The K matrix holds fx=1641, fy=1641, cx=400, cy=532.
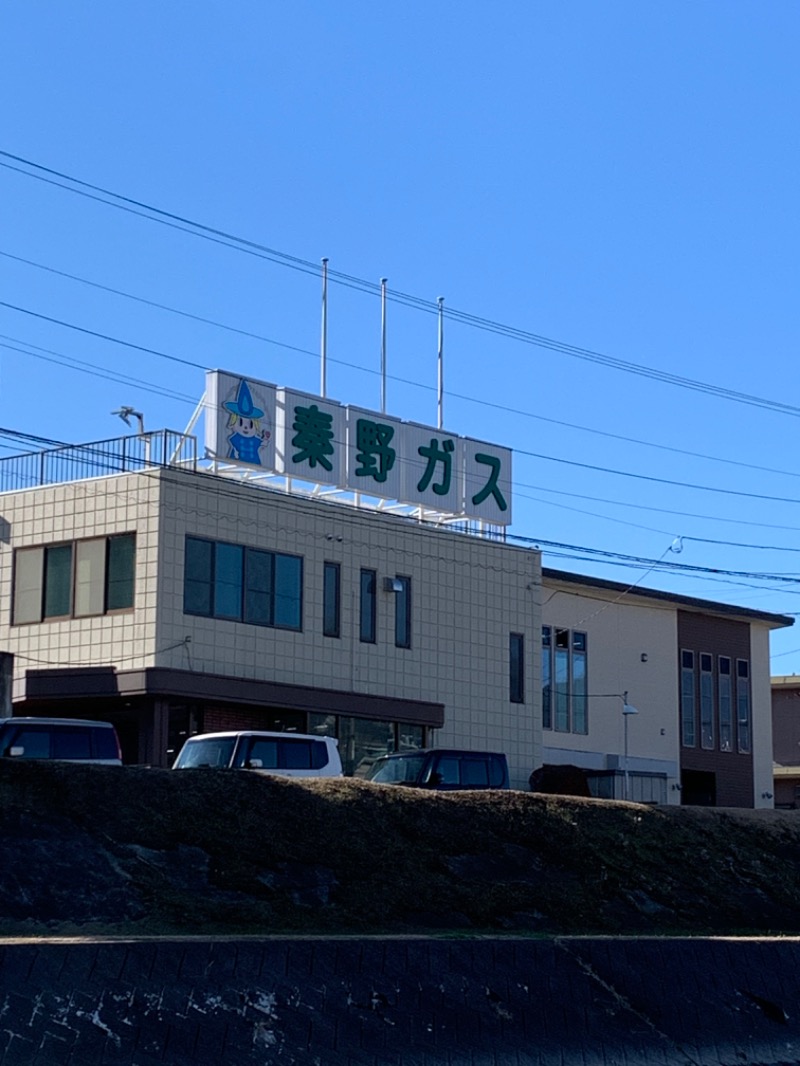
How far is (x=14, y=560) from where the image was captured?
112 feet

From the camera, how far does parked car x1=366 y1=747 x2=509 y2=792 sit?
26953 millimetres

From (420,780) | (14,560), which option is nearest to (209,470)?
(14,560)

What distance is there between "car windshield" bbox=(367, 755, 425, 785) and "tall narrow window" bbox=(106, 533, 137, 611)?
6.96 meters

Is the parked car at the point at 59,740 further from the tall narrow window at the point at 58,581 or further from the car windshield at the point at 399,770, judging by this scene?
the tall narrow window at the point at 58,581

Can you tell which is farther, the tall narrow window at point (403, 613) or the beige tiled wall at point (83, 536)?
the tall narrow window at point (403, 613)

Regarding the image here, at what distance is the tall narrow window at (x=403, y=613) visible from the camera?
119 feet

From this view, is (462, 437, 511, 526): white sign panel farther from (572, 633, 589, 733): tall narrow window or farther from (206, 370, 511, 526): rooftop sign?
(572, 633, 589, 733): tall narrow window

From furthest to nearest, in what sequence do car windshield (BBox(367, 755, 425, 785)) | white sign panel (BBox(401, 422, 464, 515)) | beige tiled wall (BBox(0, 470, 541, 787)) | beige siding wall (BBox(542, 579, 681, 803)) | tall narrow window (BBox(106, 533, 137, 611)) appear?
beige siding wall (BBox(542, 579, 681, 803)), white sign panel (BBox(401, 422, 464, 515)), tall narrow window (BBox(106, 533, 137, 611)), beige tiled wall (BBox(0, 470, 541, 787)), car windshield (BBox(367, 755, 425, 785))

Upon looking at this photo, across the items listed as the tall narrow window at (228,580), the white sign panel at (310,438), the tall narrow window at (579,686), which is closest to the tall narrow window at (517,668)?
the tall narrow window at (579,686)

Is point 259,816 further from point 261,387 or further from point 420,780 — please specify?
point 261,387

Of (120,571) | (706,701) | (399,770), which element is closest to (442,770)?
(399,770)

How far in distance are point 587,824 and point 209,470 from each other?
1326 centimetres

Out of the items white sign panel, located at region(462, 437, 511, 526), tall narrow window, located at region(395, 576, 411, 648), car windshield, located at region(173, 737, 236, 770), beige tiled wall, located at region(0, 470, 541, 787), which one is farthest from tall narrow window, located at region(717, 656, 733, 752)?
car windshield, located at region(173, 737, 236, 770)

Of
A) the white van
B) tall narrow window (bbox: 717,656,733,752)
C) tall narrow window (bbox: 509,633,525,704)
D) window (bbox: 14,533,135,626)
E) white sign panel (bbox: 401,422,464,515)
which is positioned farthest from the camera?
tall narrow window (bbox: 717,656,733,752)
